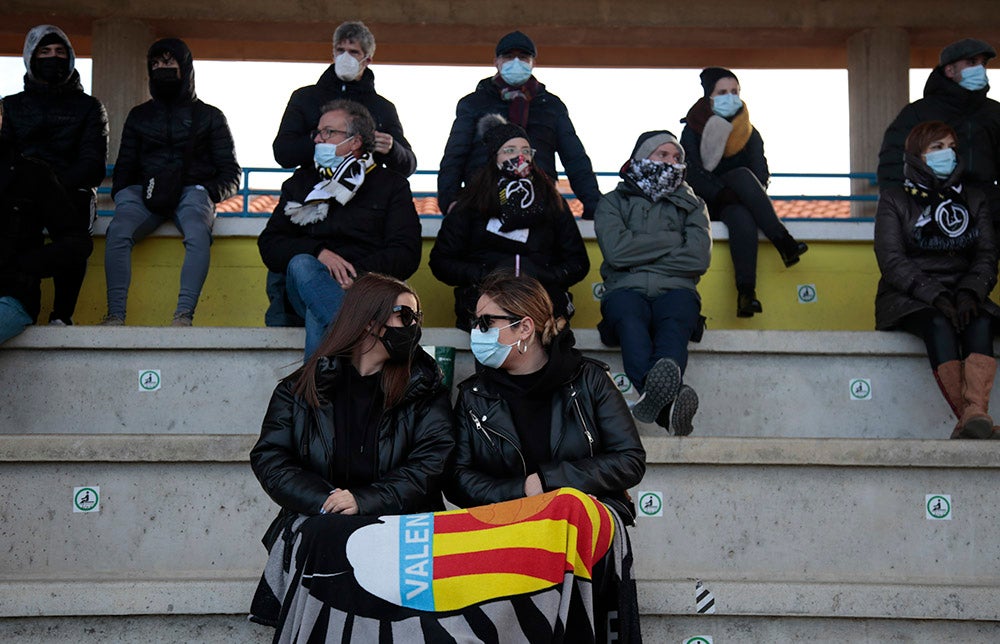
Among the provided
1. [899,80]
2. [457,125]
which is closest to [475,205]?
[457,125]

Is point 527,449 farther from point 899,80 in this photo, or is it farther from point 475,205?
point 899,80

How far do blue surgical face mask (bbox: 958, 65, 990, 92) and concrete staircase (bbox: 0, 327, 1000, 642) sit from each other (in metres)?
1.79

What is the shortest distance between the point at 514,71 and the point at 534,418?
287cm

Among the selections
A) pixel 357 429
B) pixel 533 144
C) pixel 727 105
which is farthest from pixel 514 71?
pixel 357 429

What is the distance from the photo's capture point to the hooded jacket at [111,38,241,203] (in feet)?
20.3

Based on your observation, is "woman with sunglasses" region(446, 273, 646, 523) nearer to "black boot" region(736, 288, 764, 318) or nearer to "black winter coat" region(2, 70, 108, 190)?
"black boot" region(736, 288, 764, 318)

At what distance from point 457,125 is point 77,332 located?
2.13 meters

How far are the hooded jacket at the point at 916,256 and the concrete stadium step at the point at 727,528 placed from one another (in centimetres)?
101

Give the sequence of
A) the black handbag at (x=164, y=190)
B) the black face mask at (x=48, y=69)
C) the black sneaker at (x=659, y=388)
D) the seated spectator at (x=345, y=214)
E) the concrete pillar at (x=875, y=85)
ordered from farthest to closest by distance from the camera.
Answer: the concrete pillar at (x=875, y=85) → the black face mask at (x=48, y=69) → the black handbag at (x=164, y=190) → the seated spectator at (x=345, y=214) → the black sneaker at (x=659, y=388)

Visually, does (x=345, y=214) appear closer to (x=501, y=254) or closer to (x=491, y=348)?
(x=501, y=254)

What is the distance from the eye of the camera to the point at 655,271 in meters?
5.32

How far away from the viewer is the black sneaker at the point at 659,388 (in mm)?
4625

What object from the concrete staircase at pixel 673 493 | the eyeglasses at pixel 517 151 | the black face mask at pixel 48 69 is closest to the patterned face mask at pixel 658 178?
the eyeglasses at pixel 517 151

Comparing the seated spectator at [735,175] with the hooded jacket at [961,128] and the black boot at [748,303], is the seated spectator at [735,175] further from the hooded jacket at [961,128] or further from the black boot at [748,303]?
the hooded jacket at [961,128]
